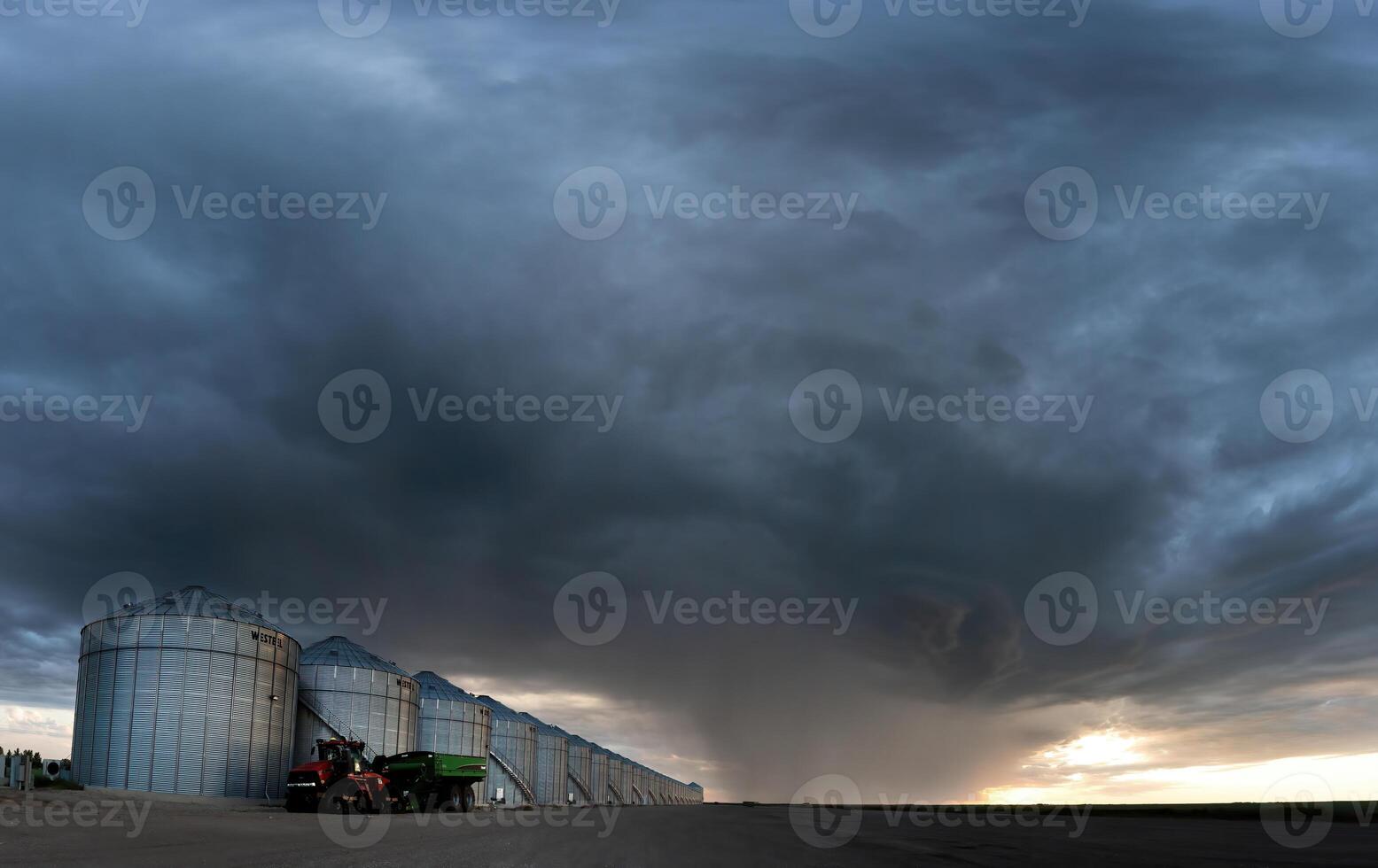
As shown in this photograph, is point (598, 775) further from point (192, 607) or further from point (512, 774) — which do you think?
point (192, 607)

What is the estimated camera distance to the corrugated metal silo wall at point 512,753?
10231cm

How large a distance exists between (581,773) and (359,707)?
238 ft

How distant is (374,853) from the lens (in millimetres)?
20438

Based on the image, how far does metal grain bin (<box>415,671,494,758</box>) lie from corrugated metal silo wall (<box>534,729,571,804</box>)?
2476cm

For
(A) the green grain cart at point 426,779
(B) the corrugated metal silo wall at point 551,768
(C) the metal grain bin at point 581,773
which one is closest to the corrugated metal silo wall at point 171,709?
(A) the green grain cart at point 426,779

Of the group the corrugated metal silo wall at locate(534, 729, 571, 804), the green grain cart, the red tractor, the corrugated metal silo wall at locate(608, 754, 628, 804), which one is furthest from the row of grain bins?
the corrugated metal silo wall at locate(608, 754, 628, 804)

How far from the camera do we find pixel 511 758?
108 metres

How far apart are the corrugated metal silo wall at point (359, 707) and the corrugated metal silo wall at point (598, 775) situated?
2848 inches

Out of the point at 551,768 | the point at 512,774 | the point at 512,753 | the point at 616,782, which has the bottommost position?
the point at 616,782

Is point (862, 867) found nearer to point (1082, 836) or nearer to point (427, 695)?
point (1082, 836)

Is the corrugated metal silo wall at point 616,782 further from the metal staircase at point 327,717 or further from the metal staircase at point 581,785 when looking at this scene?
the metal staircase at point 327,717

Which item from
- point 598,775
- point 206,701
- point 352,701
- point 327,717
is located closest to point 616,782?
point 598,775

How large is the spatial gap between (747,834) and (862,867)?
1446 centimetres

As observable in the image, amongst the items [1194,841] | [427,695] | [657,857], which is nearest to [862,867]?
[657,857]
